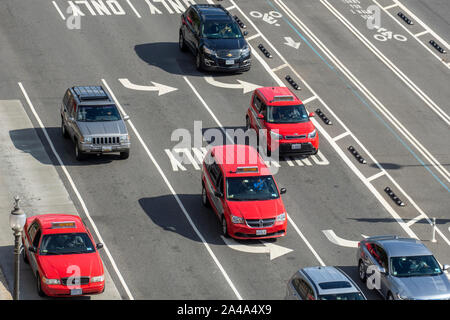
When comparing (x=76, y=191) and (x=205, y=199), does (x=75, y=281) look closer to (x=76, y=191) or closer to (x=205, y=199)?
(x=205, y=199)

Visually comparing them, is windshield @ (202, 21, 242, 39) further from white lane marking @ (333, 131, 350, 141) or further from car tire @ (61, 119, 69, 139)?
car tire @ (61, 119, 69, 139)

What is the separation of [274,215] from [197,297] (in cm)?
423

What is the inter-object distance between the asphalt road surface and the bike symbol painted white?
105mm

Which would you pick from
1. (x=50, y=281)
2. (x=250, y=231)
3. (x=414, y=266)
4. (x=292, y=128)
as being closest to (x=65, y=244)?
(x=50, y=281)

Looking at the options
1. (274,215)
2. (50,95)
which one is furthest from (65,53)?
(274,215)

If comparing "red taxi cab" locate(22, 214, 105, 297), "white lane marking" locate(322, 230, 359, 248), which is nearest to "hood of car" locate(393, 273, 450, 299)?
"white lane marking" locate(322, 230, 359, 248)

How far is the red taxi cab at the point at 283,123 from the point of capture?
33094mm

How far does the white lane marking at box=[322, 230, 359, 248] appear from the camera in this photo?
91.4ft

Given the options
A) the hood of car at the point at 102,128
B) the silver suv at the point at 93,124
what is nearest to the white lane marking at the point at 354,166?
the silver suv at the point at 93,124

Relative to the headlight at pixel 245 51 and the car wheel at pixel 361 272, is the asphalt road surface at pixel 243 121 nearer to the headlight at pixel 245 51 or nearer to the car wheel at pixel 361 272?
the car wheel at pixel 361 272
